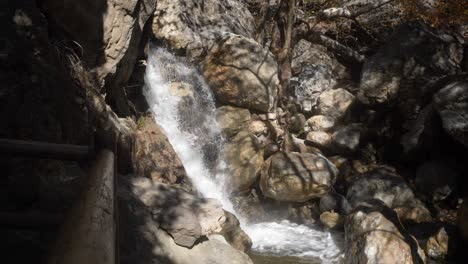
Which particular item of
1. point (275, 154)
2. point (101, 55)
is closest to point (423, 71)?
point (275, 154)

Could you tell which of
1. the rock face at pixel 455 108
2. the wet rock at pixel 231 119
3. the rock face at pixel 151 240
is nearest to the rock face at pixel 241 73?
the wet rock at pixel 231 119

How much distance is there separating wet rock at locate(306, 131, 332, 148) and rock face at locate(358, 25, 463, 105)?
6.37 ft

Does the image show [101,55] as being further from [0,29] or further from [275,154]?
[275,154]

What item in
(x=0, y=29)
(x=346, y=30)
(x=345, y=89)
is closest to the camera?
(x=0, y=29)

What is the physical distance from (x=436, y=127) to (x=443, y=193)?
1.80m

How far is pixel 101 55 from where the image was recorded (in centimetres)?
577

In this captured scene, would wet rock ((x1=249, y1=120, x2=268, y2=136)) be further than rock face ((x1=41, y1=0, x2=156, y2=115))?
Yes

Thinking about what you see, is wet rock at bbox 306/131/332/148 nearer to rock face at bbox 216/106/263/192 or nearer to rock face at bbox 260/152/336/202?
rock face at bbox 260/152/336/202

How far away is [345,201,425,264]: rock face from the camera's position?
18.6 feet

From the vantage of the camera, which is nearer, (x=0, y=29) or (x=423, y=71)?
(x=0, y=29)

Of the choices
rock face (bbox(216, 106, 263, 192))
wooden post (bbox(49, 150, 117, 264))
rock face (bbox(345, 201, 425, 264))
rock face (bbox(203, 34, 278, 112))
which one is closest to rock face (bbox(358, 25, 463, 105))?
rock face (bbox(203, 34, 278, 112))

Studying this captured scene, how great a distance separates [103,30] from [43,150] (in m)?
4.54

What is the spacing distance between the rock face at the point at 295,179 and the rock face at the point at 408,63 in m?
4.21

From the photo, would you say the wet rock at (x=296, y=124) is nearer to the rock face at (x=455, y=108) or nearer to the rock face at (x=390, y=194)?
the rock face at (x=390, y=194)
